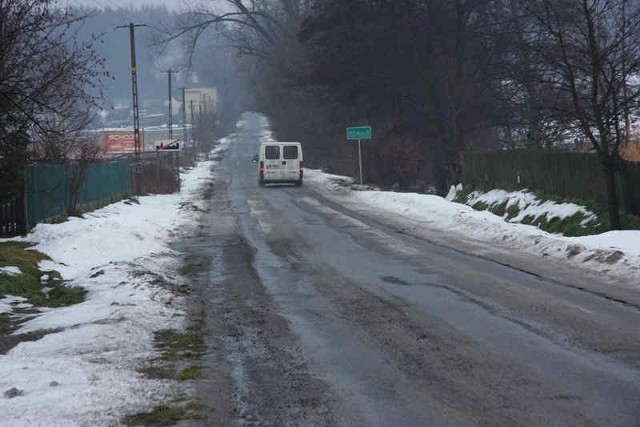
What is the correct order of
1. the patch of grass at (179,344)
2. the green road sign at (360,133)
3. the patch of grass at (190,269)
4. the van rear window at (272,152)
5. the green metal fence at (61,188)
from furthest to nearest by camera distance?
the van rear window at (272,152) < the green road sign at (360,133) < the green metal fence at (61,188) < the patch of grass at (190,269) < the patch of grass at (179,344)

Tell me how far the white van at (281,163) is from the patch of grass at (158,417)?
40119 mm

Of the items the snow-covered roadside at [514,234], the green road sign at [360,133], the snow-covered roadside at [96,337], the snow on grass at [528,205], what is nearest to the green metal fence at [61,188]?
the snow-covered roadside at [96,337]

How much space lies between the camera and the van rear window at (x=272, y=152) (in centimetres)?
4622

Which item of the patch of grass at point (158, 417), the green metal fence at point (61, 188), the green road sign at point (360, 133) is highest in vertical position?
Answer: the green road sign at point (360, 133)

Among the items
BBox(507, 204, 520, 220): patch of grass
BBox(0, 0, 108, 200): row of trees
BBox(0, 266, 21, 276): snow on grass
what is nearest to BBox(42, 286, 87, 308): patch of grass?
BBox(0, 266, 21, 276): snow on grass

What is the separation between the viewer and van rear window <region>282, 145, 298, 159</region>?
46312 millimetres

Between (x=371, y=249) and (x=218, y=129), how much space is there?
128515mm

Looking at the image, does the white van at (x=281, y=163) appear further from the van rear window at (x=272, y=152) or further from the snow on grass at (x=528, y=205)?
the snow on grass at (x=528, y=205)

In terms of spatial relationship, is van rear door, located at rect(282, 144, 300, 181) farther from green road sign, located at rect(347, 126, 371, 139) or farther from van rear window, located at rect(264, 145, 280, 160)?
green road sign, located at rect(347, 126, 371, 139)

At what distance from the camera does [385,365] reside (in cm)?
766

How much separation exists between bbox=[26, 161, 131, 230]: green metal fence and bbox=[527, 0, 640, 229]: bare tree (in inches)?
480

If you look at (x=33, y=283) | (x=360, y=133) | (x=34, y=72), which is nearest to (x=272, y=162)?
(x=360, y=133)

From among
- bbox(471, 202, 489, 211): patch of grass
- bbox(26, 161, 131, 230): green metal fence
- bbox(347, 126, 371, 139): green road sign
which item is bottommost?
bbox(471, 202, 489, 211): patch of grass

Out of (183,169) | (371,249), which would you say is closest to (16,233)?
(371,249)
